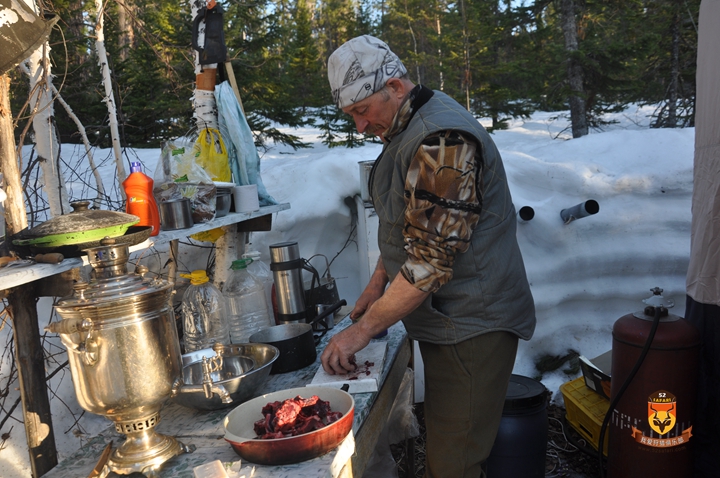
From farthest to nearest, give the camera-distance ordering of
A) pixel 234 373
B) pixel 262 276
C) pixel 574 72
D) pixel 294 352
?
1. pixel 574 72
2. pixel 262 276
3. pixel 294 352
4. pixel 234 373

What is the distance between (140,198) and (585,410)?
313cm

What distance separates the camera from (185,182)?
266 cm

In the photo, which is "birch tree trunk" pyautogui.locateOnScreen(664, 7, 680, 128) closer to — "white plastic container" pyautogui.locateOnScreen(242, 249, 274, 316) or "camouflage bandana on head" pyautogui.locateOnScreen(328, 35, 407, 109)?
"white plastic container" pyautogui.locateOnScreen(242, 249, 274, 316)

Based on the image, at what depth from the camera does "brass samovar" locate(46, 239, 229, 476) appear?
1.44m

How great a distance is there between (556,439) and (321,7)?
81.1ft

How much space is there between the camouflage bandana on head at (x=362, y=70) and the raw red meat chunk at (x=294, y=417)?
1.07 metres

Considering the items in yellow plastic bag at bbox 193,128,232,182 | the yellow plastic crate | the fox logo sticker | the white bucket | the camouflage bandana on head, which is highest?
the camouflage bandana on head

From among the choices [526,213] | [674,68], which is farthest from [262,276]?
[674,68]

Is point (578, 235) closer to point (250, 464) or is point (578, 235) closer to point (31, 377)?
point (250, 464)

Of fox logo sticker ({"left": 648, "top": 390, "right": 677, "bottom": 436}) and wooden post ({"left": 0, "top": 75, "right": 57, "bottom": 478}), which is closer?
wooden post ({"left": 0, "top": 75, "right": 57, "bottom": 478})

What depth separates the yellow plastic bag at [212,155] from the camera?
3.02 m

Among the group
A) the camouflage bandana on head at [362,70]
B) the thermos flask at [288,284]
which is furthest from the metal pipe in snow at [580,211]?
the camouflage bandana on head at [362,70]

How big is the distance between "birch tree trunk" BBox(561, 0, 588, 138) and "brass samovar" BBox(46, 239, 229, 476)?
28.0ft

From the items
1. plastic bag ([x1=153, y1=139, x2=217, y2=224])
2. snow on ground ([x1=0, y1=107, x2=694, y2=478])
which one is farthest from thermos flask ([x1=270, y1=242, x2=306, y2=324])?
snow on ground ([x1=0, y1=107, x2=694, y2=478])
